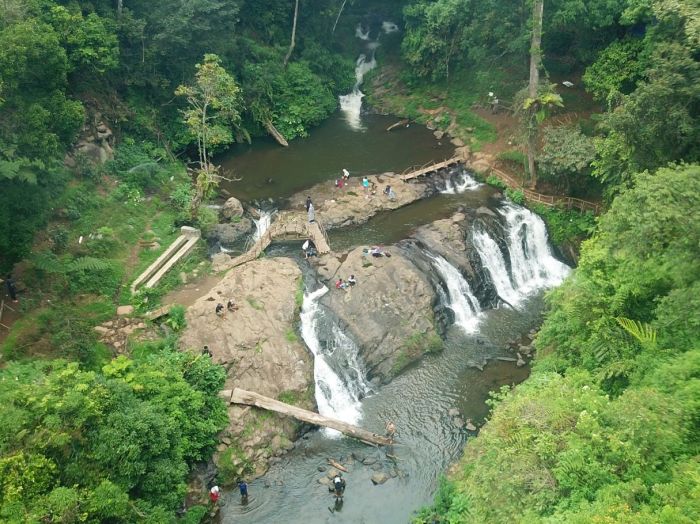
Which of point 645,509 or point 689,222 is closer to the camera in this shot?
point 645,509

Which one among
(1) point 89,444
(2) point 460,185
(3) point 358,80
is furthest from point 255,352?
(3) point 358,80

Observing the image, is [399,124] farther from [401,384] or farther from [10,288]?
[10,288]

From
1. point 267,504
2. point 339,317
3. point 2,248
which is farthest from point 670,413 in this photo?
point 2,248

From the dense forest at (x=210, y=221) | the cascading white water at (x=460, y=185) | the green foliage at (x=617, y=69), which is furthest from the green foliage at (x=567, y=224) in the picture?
the green foliage at (x=617, y=69)

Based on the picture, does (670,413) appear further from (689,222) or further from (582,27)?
(582,27)

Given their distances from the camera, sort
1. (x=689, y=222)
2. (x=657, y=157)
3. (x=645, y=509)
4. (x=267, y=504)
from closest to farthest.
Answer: (x=645, y=509)
(x=689, y=222)
(x=267, y=504)
(x=657, y=157)

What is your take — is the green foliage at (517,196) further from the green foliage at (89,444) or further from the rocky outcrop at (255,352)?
the green foliage at (89,444)
